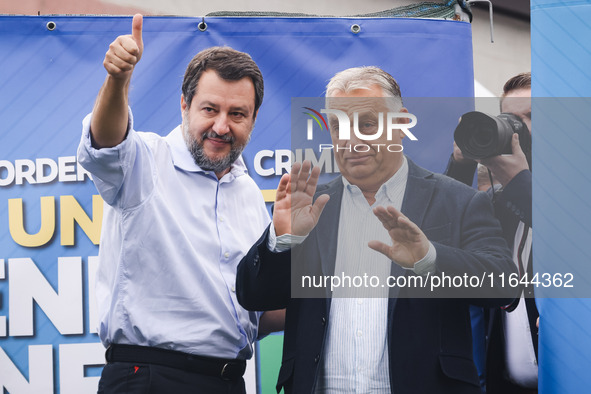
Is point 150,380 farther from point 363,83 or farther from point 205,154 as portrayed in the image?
point 363,83

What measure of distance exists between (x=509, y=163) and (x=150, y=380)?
1028 mm

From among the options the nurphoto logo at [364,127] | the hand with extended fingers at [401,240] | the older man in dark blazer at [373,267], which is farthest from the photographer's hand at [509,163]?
the hand with extended fingers at [401,240]

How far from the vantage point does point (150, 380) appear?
1807 millimetres

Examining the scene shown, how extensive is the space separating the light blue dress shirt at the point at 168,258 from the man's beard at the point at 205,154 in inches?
0.8

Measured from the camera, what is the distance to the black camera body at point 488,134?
1.71 meters

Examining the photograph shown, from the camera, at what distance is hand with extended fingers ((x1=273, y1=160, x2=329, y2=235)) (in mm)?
1616

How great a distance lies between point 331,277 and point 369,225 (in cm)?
15

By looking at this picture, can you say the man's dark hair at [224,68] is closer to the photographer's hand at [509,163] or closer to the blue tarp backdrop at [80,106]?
the blue tarp backdrop at [80,106]

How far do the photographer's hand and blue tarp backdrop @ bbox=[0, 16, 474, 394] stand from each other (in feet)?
2.09

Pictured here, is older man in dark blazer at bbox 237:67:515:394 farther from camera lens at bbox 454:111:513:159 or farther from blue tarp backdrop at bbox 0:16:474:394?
blue tarp backdrop at bbox 0:16:474:394

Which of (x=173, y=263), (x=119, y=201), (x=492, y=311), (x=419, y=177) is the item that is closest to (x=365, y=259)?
(x=419, y=177)

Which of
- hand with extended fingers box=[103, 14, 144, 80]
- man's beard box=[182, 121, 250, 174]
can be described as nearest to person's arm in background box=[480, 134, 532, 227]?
man's beard box=[182, 121, 250, 174]

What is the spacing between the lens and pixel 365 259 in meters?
1.65

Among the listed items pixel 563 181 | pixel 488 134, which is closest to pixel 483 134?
pixel 488 134
